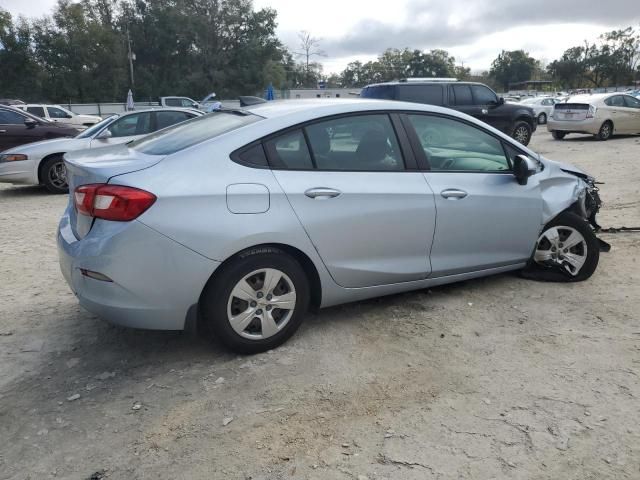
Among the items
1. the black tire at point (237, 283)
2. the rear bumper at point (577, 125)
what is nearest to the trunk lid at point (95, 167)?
the black tire at point (237, 283)

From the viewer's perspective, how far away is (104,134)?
9422 millimetres

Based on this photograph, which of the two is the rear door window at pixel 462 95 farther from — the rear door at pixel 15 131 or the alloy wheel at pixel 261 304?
the alloy wheel at pixel 261 304

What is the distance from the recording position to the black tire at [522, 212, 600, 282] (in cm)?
458

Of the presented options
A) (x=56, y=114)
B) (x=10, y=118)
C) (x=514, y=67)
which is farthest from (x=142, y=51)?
(x=514, y=67)

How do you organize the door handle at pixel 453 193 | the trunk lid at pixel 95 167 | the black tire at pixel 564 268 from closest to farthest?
the trunk lid at pixel 95 167 < the door handle at pixel 453 193 < the black tire at pixel 564 268

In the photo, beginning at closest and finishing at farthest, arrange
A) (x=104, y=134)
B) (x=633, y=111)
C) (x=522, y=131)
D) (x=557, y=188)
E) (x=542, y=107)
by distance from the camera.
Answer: (x=557, y=188)
(x=104, y=134)
(x=522, y=131)
(x=633, y=111)
(x=542, y=107)

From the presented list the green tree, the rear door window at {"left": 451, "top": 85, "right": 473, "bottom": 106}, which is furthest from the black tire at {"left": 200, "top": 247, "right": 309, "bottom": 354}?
the green tree

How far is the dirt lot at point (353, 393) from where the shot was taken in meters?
2.50

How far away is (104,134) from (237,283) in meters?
7.30

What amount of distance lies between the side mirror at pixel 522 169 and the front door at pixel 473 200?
2.4 inches

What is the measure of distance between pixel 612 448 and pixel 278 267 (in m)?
1.96

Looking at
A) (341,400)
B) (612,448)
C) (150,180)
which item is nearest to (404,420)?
(341,400)

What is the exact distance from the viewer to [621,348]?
3494 millimetres

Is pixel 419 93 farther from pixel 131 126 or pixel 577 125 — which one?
pixel 577 125
